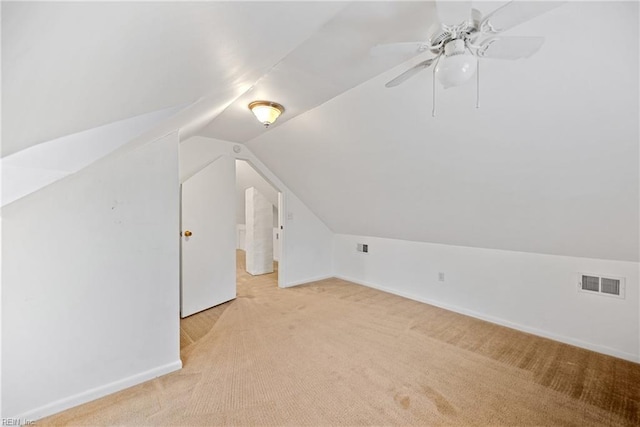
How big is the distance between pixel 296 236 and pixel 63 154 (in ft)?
11.6

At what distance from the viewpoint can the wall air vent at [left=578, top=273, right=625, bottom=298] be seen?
2.34m

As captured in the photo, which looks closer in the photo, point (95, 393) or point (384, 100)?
point (95, 393)

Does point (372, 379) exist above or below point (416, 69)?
below

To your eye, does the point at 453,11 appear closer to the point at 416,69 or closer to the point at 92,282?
the point at 416,69

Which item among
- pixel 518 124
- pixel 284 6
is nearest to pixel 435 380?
pixel 518 124

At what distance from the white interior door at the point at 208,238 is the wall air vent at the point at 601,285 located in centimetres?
383

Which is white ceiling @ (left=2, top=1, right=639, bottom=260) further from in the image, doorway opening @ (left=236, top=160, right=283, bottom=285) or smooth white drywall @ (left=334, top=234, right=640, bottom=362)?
doorway opening @ (left=236, top=160, right=283, bottom=285)

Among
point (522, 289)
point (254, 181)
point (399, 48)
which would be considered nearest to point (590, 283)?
point (522, 289)

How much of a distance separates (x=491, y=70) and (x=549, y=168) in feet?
2.99

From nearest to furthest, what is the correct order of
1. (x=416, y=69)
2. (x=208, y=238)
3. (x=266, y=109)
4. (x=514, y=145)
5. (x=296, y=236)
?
(x=416, y=69) < (x=514, y=145) < (x=266, y=109) < (x=208, y=238) < (x=296, y=236)

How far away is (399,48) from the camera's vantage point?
1307 mm

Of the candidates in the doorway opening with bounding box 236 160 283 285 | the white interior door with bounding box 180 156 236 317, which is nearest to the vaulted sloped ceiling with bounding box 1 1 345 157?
the white interior door with bounding box 180 156 236 317

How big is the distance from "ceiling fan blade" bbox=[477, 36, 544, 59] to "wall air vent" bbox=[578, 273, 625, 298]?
240cm

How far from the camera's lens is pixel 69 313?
68.2 inches
